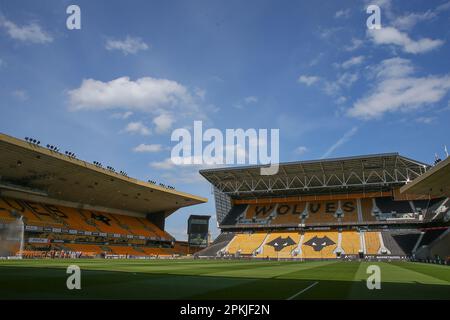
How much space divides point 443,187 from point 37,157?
58042mm

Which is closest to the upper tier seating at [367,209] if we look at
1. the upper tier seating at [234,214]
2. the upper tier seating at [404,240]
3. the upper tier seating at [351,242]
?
the upper tier seating at [351,242]

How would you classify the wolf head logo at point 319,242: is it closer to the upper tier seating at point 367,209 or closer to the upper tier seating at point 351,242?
the upper tier seating at point 351,242

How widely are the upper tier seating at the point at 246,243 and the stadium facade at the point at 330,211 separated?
0.21 m

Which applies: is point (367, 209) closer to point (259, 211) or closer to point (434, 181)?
point (259, 211)

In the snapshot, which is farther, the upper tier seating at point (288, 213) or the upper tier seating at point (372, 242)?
the upper tier seating at point (288, 213)

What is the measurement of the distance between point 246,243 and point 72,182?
117 ft

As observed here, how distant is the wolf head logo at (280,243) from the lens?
7302 centimetres

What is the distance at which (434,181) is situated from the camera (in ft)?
167

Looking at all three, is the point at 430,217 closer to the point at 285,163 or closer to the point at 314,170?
the point at 314,170

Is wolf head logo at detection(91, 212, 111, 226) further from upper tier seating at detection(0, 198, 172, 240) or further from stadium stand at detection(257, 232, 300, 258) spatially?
stadium stand at detection(257, 232, 300, 258)

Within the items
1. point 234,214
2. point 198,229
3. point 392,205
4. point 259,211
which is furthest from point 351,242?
point 198,229
